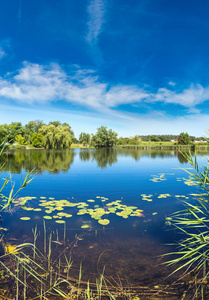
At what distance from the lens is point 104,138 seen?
80125 millimetres

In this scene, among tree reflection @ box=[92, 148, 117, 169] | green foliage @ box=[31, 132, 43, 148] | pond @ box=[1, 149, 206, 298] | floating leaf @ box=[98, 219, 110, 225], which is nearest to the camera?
pond @ box=[1, 149, 206, 298]

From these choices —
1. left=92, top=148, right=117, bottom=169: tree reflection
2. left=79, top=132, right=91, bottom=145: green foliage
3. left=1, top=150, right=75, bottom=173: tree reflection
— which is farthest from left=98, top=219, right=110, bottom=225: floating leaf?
left=79, top=132, right=91, bottom=145: green foliage

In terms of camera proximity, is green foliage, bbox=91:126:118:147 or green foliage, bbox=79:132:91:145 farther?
green foliage, bbox=79:132:91:145

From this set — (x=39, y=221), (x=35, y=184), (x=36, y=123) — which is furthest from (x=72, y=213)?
(x=36, y=123)

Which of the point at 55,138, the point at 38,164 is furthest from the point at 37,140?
the point at 38,164

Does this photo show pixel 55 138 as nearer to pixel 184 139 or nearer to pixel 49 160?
pixel 49 160

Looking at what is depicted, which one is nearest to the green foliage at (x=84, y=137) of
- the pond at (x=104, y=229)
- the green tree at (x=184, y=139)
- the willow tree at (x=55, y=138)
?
the green tree at (x=184, y=139)

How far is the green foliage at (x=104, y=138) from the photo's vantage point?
261 ft

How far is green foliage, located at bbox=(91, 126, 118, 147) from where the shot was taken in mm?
79681

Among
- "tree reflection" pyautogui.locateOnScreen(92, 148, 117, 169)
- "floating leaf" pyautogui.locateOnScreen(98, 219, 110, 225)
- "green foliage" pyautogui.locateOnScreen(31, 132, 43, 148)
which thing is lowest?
"floating leaf" pyautogui.locateOnScreen(98, 219, 110, 225)

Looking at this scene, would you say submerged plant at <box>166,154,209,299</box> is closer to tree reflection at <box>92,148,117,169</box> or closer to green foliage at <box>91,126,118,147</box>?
tree reflection at <box>92,148,117,169</box>

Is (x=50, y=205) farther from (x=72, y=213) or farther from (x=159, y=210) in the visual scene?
(x=159, y=210)

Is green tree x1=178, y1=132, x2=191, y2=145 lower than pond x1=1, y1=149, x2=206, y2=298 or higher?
higher

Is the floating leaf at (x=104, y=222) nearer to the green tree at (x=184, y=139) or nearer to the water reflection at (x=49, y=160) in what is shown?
the water reflection at (x=49, y=160)
